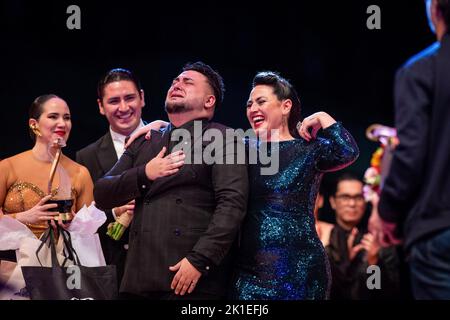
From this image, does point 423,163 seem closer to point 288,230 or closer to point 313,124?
point 288,230

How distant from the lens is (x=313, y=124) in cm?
348

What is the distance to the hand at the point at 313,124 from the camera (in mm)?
3449

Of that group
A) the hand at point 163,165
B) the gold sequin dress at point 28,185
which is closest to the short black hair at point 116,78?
the gold sequin dress at point 28,185

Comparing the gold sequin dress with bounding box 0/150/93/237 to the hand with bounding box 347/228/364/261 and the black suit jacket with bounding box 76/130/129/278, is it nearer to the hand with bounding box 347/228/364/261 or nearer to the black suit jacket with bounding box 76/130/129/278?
the black suit jacket with bounding box 76/130/129/278

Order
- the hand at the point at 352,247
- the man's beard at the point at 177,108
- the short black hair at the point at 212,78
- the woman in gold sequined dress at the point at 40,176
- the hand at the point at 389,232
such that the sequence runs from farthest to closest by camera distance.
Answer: the hand at the point at 352,247 → the woman in gold sequined dress at the point at 40,176 → the short black hair at the point at 212,78 → the man's beard at the point at 177,108 → the hand at the point at 389,232

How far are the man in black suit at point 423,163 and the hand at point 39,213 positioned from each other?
1.88 m

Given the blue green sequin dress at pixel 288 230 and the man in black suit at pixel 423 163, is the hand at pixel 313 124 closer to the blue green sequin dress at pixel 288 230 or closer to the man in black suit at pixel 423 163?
the blue green sequin dress at pixel 288 230

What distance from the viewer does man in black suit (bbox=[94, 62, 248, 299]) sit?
121 inches

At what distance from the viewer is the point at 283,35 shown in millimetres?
5895

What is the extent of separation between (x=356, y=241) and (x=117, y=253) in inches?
87.3

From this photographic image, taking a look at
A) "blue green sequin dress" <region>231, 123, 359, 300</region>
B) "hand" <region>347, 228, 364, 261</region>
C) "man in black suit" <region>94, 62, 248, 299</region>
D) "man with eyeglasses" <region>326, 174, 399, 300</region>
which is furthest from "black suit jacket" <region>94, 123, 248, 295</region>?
"hand" <region>347, 228, 364, 261</region>

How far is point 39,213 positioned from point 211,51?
261 cm

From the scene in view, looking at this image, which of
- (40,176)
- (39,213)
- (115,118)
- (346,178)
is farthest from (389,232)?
(346,178)
